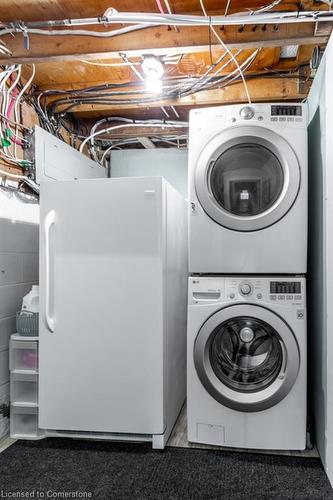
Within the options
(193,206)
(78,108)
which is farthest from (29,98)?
(193,206)

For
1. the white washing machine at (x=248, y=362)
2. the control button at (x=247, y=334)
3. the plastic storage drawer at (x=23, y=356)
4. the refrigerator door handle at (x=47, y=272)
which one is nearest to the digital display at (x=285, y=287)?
the white washing machine at (x=248, y=362)

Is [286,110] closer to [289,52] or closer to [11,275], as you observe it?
[289,52]

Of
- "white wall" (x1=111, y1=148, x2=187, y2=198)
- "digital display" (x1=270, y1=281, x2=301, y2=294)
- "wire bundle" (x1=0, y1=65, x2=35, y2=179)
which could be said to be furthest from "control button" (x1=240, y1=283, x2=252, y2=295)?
"white wall" (x1=111, y1=148, x2=187, y2=198)

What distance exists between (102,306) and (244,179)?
3.46ft

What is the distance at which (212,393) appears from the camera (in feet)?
6.57

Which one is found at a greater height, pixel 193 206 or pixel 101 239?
pixel 193 206

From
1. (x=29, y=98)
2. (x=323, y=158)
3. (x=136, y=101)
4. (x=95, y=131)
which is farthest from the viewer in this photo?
(x=95, y=131)

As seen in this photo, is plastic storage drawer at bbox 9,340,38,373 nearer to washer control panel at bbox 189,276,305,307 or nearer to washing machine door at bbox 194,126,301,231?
washer control panel at bbox 189,276,305,307

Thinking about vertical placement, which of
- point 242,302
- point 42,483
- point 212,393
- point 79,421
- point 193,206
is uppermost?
point 193,206

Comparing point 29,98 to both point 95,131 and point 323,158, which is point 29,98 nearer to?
point 95,131

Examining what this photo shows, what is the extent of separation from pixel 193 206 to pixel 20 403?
151cm

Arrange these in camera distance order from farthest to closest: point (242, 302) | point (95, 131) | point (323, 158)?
point (95, 131), point (242, 302), point (323, 158)

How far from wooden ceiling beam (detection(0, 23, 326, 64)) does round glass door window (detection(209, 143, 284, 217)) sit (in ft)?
1.90

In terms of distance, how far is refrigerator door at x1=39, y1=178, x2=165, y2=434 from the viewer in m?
1.99
